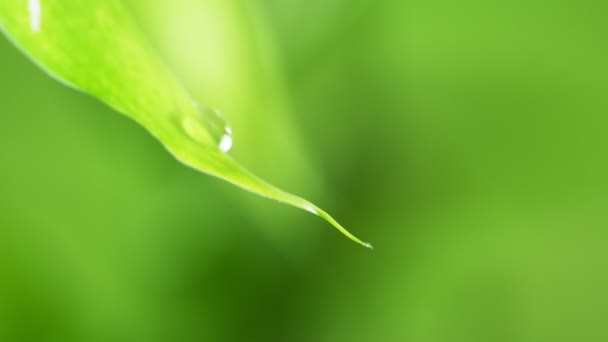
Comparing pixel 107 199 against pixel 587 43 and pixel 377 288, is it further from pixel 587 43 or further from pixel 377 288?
pixel 587 43

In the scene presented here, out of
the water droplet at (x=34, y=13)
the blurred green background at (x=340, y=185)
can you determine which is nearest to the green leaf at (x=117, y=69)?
the water droplet at (x=34, y=13)

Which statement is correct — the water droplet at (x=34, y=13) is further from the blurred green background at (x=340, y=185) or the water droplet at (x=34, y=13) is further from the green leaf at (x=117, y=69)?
the blurred green background at (x=340, y=185)

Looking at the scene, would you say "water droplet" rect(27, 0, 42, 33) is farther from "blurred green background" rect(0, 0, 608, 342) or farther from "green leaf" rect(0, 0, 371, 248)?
"blurred green background" rect(0, 0, 608, 342)

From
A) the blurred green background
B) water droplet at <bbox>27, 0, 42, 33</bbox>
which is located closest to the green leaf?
water droplet at <bbox>27, 0, 42, 33</bbox>

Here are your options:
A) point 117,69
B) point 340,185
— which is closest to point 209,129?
point 117,69

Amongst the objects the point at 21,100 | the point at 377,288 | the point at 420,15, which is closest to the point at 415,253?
the point at 377,288

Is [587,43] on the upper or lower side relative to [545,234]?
upper

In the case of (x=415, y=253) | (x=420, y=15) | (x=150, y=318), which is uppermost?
(x=420, y=15)
